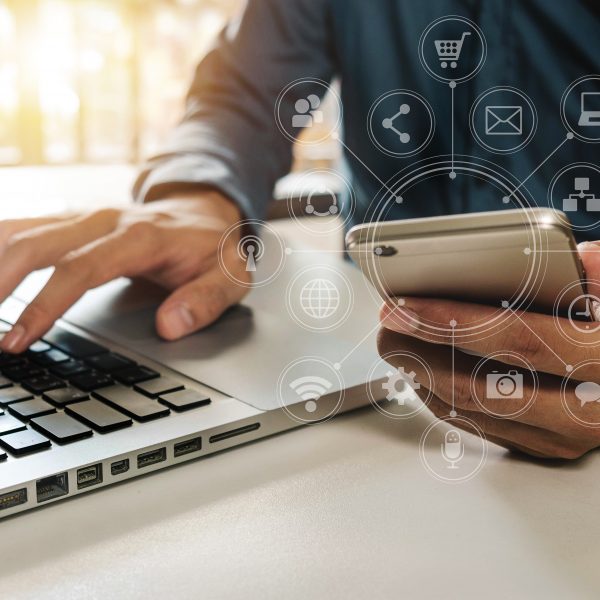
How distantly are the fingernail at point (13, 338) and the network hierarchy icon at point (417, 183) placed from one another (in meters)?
0.15

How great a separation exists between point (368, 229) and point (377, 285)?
35 mm

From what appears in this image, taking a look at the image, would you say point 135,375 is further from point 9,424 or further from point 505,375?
point 505,375

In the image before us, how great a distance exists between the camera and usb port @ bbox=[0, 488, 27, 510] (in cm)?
26

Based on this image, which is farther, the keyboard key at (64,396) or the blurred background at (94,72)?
the blurred background at (94,72)

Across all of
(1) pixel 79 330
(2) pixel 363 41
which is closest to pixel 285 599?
(1) pixel 79 330

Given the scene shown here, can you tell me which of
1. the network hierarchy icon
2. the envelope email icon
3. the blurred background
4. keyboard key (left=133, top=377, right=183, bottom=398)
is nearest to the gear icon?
the network hierarchy icon

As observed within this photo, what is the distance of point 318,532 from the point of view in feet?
0.85

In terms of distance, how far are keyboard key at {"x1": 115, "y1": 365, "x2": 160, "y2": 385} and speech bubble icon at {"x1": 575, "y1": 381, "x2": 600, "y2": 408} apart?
0.20 m

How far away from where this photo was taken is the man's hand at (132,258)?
Result: 0.45 metres

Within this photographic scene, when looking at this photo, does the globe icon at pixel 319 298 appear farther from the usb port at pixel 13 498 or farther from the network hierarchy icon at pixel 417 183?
the usb port at pixel 13 498

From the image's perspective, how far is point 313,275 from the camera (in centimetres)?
66

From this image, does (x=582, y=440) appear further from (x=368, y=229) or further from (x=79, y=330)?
(x=79, y=330)

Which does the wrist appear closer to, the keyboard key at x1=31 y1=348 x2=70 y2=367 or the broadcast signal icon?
the broadcast signal icon

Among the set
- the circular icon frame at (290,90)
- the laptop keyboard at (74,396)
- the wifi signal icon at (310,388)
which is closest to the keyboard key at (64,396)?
the laptop keyboard at (74,396)
